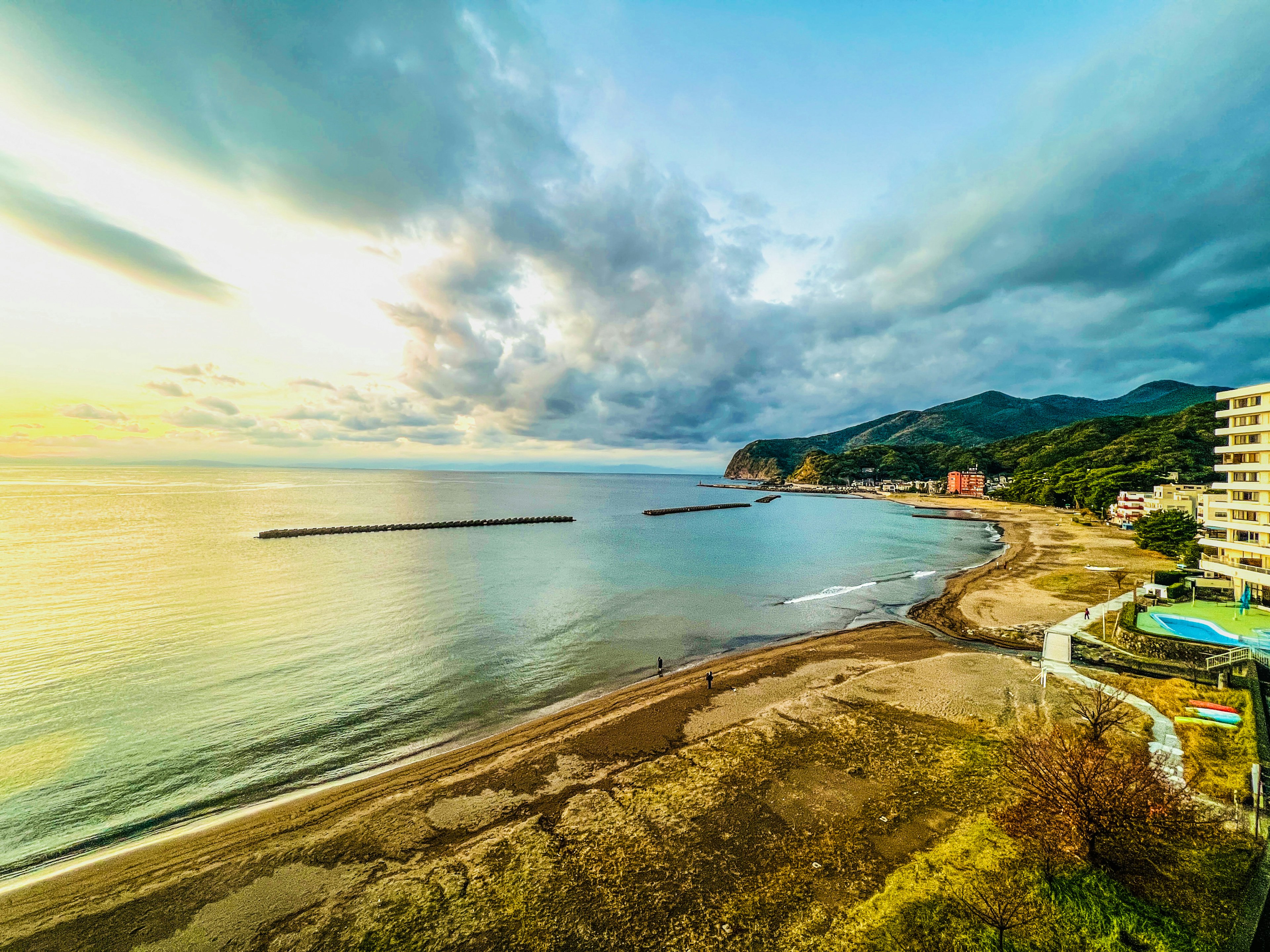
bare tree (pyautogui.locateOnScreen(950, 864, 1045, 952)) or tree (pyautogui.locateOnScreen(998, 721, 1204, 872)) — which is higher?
tree (pyautogui.locateOnScreen(998, 721, 1204, 872))

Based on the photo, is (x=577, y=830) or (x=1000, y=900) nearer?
(x=1000, y=900)

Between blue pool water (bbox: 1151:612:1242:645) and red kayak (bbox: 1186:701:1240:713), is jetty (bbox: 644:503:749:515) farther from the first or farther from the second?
red kayak (bbox: 1186:701:1240:713)

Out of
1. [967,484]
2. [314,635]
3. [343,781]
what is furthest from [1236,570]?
[967,484]

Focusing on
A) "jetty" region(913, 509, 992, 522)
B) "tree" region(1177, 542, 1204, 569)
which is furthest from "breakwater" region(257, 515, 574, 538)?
"tree" region(1177, 542, 1204, 569)

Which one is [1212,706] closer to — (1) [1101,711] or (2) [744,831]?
(1) [1101,711]

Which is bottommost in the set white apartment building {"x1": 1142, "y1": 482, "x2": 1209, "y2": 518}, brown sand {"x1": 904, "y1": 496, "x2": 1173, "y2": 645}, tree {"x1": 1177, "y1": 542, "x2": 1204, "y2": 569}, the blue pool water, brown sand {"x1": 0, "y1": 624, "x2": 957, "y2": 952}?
brown sand {"x1": 0, "y1": 624, "x2": 957, "y2": 952}

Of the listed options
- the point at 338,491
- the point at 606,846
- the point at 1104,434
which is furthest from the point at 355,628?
the point at 1104,434

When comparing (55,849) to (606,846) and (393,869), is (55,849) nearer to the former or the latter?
(393,869)
